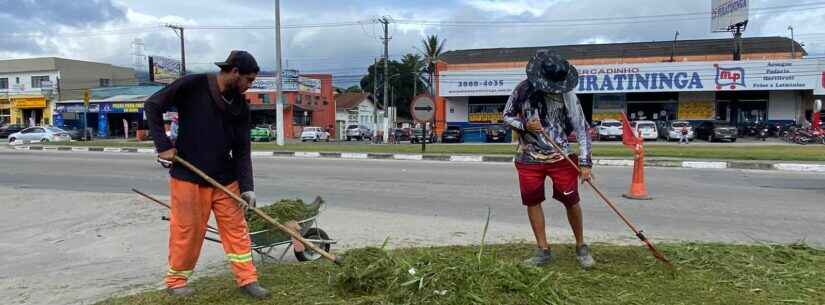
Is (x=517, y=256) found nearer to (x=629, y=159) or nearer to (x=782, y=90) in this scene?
(x=629, y=159)

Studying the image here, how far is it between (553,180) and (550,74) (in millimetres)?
800

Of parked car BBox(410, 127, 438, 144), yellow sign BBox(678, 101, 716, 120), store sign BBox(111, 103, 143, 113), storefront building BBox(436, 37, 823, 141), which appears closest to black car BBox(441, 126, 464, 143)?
parked car BBox(410, 127, 438, 144)

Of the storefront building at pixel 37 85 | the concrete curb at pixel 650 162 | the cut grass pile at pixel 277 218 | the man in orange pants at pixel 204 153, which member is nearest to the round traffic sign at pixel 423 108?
the concrete curb at pixel 650 162

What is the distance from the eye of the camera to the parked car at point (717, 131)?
33.5 meters

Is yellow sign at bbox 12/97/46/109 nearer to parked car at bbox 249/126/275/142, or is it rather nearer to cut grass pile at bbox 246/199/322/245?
parked car at bbox 249/126/275/142

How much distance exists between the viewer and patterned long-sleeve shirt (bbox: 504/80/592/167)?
475 cm

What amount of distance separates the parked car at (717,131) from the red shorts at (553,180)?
32.5 m

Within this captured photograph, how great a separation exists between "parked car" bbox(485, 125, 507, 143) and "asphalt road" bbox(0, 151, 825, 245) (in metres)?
21.6

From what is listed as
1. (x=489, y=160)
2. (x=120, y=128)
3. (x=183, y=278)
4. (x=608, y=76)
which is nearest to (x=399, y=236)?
(x=183, y=278)

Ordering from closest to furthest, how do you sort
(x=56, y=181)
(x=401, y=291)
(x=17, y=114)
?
1. (x=401, y=291)
2. (x=56, y=181)
3. (x=17, y=114)

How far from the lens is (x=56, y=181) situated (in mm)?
13258

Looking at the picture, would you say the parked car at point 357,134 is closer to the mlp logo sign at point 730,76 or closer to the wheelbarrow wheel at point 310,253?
the mlp logo sign at point 730,76

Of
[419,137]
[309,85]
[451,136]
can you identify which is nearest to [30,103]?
[309,85]

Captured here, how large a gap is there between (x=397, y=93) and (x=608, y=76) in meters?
49.4
